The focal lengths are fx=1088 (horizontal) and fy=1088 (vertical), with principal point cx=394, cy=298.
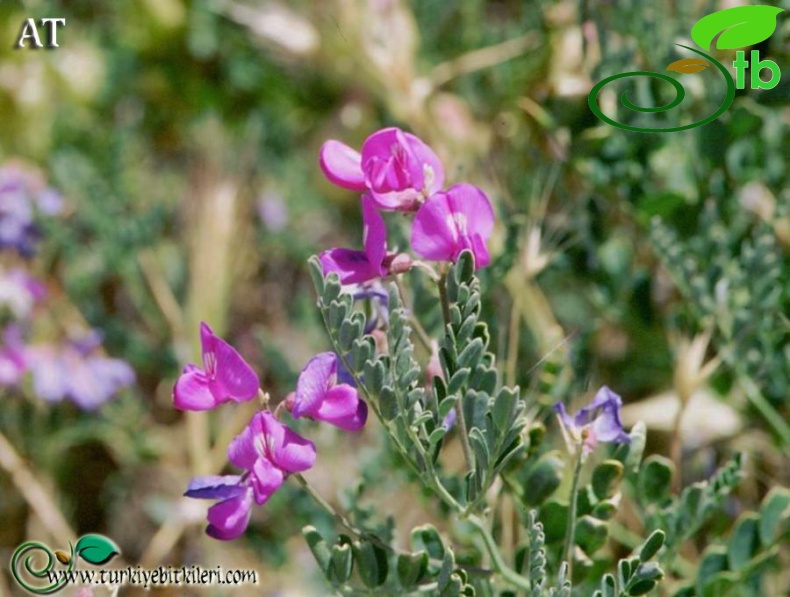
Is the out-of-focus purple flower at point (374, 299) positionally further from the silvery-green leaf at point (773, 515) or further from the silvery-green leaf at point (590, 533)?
the silvery-green leaf at point (773, 515)

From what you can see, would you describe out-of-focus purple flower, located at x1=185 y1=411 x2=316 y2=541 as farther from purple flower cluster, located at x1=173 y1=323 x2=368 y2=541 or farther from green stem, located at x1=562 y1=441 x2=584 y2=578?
green stem, located at x1=562 y1=441 x2=584 y2=578

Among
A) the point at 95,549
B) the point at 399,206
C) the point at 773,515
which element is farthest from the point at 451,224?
the point at 95,549

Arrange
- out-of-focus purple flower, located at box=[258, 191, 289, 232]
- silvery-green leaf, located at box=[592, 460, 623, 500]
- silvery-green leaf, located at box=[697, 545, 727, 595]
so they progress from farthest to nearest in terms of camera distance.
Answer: out-of-focus purple flower, located at box=[258, 191, 289, 232] < silvery-green leaf, located at box=[697, 545, 727, 595] < silvery-green leaf, located at box=[592, 460, 623, 500]

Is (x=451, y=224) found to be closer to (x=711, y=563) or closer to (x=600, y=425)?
(x=600, y=425)

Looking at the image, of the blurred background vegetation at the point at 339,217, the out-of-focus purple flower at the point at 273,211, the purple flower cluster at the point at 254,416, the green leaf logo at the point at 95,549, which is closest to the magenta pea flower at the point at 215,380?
the purple flower cluster at the point at 254,416

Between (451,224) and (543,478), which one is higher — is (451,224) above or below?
above

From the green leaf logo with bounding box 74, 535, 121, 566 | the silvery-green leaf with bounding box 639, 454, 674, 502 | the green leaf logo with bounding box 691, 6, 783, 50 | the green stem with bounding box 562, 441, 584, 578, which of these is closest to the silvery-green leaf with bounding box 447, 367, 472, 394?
the green stem with bounding box 562, 441, 584, 578

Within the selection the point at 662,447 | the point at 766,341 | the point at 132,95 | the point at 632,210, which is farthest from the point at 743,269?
the point at 132,95
